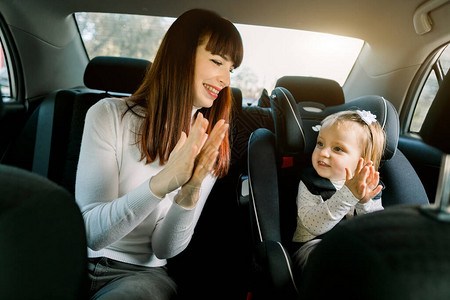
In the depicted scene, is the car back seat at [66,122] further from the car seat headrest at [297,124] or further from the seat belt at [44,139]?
the car seat headrest at [297,124]

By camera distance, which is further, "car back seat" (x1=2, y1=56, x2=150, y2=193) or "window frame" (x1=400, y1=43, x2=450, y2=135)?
"window frame" (x1=400, y1=43, x2=450, y2=135)

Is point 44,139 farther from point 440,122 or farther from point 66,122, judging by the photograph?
point 440,122

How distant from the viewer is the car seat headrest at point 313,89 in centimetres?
210

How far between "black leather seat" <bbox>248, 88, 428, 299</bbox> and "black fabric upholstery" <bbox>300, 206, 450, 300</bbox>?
79 centimetres

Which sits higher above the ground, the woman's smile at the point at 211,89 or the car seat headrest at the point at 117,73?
the woman's smile at the point at 211,89

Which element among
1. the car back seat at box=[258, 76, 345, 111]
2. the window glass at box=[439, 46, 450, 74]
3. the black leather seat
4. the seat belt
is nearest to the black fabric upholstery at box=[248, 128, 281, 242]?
the black leather seat

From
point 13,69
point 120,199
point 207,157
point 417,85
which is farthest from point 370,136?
point 13,69

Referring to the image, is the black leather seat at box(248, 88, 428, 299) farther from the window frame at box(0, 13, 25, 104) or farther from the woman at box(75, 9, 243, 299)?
the window frame at box(0, 13, 25, 104)

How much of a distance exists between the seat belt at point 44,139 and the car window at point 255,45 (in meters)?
0.75

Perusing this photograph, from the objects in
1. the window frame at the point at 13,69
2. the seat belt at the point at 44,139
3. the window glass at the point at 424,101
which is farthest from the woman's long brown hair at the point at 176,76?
the window glass at the point at 424,101

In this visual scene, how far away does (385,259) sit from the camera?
1.33 ft

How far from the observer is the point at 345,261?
1.42 ft

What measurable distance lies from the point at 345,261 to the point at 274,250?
2.42ft

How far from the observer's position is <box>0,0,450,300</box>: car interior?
43cm
